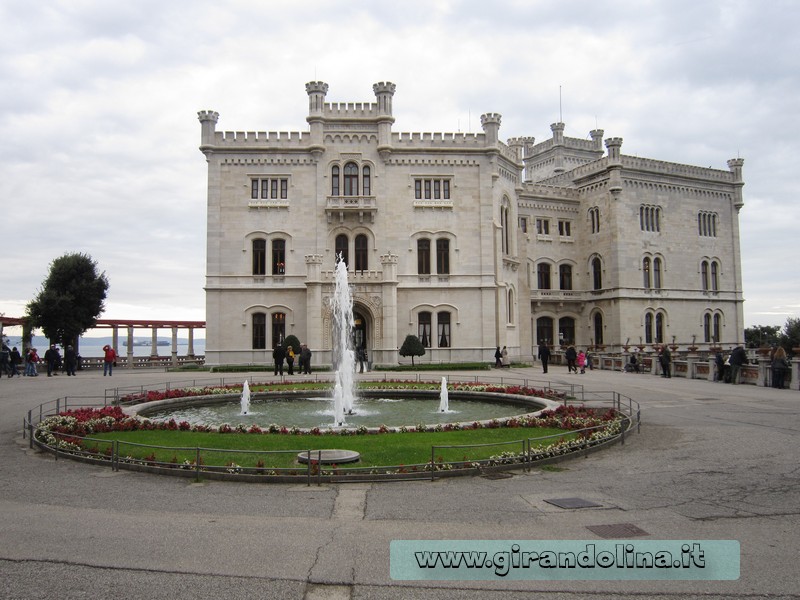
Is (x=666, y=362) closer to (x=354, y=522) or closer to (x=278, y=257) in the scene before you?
(x=278, y=257)

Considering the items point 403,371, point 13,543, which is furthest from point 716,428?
point 403,371

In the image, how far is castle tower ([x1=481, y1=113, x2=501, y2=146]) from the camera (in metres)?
45.8

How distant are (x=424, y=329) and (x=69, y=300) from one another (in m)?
25.2

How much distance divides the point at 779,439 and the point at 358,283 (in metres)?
30.6

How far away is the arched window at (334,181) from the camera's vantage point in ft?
147

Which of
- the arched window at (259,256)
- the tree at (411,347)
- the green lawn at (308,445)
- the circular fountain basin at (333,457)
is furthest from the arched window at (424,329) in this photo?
the circular fountain basin at (333,457)

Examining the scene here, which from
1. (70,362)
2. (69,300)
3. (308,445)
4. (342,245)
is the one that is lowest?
(308,445)

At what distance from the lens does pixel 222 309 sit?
144 ft

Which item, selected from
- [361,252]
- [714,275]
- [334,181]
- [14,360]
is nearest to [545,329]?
[714,275]

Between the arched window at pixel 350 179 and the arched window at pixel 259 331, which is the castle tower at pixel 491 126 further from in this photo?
the arched window at pixel 259 331

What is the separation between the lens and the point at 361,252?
45250mm

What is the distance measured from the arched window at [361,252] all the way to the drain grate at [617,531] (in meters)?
37.3

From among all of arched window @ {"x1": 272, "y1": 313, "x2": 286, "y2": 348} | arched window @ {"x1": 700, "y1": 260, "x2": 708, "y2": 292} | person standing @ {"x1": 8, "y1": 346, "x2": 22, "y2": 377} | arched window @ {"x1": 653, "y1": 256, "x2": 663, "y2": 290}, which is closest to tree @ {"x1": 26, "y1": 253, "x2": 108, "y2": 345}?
person standing @ {"x1": 8, "y1": 346, "x2": 22, "y2": 377}

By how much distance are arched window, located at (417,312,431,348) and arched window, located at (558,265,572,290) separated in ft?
58.7
